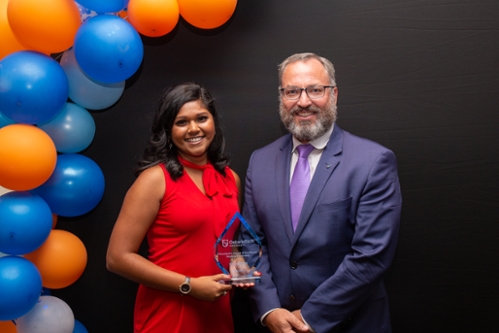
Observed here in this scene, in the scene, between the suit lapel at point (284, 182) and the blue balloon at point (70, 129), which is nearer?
the suit lapel at point (284, 182)

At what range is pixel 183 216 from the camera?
1964 mm

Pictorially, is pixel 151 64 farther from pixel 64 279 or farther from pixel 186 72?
pixel 64 279

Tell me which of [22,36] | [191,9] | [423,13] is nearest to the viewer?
[22,36]

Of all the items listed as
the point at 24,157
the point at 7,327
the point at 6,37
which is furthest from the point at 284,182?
the point at 7,327

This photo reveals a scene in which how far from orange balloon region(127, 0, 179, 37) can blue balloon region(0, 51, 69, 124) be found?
1.36ft

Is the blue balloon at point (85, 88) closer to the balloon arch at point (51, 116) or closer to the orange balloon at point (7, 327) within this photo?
the balloon arch at point (51, 116)

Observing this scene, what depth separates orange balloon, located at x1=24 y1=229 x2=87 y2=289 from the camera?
2.12 meters

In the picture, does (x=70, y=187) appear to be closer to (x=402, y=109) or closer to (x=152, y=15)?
(x=152, y=15)

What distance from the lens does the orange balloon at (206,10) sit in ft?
6.84

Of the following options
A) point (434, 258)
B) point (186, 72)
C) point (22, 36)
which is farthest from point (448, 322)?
point (22, 36)

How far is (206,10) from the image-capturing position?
210 cm

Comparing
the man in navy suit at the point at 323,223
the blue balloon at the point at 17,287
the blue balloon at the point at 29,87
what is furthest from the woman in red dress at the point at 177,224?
the blue balloon at the point at 29,87

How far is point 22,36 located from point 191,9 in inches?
27.6

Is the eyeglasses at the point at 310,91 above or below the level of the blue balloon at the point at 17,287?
above
